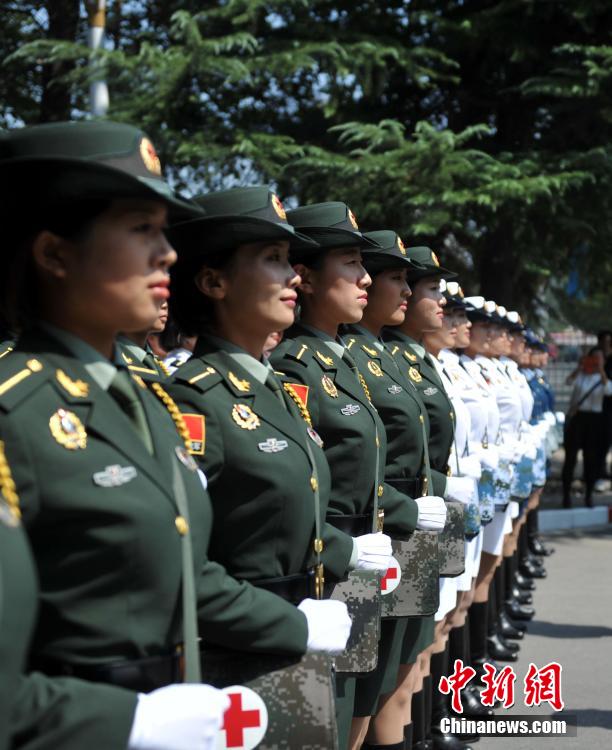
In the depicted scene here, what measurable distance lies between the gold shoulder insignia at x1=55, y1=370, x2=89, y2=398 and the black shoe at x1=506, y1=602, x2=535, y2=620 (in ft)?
21.8

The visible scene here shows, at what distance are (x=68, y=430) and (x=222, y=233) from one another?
109 centimetres

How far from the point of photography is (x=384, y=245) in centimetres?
464

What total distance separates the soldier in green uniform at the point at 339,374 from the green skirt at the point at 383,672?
0.08 metres

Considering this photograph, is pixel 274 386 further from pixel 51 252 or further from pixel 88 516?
pixel 88 516

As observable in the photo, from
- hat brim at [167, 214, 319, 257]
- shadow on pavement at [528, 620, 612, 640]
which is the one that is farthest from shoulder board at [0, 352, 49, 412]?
shadow on pavement at [528, 620, 612, 640]

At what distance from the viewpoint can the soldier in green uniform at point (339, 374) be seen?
370 centimetres

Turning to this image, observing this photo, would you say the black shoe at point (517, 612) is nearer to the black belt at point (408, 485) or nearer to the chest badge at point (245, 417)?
the black belt at point (408, 485)

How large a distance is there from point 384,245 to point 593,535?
8387 mm

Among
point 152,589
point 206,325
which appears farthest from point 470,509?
point 152,589

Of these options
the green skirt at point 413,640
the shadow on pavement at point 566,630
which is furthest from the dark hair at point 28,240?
the shadow on pavement at point 566,630

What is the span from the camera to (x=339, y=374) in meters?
3.83

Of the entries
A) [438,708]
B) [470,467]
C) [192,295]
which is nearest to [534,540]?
[438,708]

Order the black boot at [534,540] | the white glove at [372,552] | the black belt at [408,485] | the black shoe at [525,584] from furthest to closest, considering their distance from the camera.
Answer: the black boot at [534,540], the black shoe at [525,584], the black belt at [408,485], the white glove at [372,552]

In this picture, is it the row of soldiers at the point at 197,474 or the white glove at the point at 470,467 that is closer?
the row of soldiers at the point at 197,474
